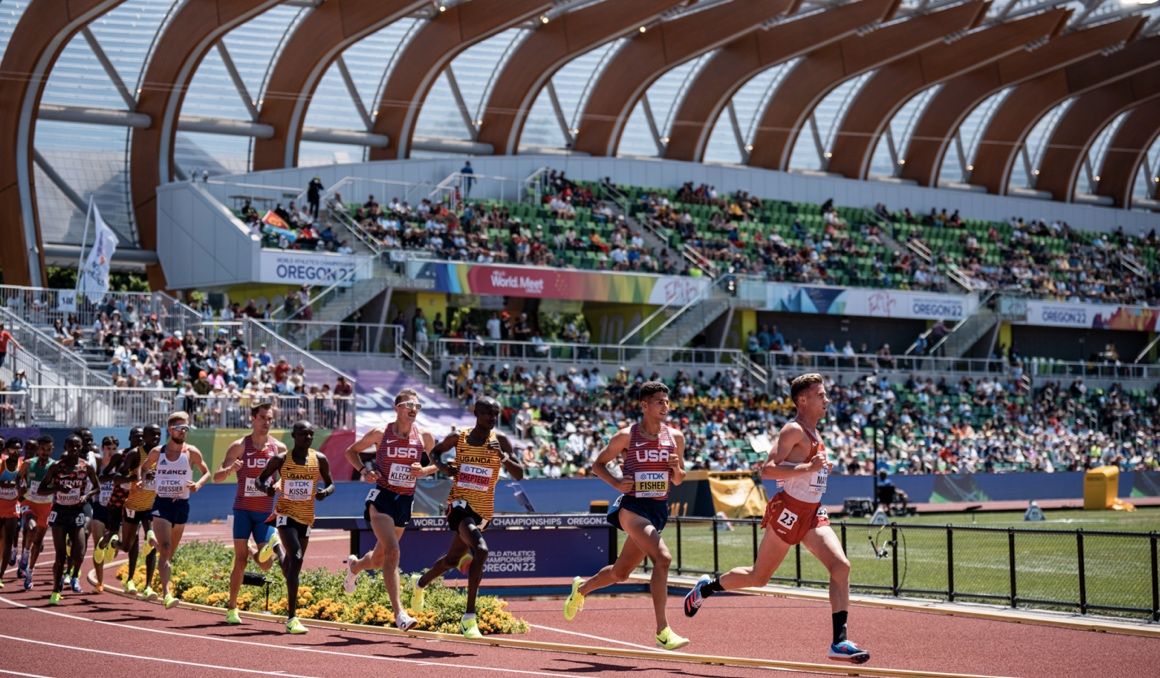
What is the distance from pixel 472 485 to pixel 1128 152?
62.1m

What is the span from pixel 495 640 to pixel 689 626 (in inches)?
130

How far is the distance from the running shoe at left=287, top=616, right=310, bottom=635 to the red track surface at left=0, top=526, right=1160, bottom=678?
0.44ft

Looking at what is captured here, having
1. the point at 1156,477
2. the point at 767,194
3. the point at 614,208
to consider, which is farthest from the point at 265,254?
the point at 1156,477

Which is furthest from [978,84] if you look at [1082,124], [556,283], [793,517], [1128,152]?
[793,517]

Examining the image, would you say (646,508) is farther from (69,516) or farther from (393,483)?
(69,516)

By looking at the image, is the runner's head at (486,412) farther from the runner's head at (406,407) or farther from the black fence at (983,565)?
the black fence at (983,565)

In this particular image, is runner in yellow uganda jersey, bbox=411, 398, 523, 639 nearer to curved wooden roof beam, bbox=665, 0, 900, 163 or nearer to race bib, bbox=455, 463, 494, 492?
race bib, bbox=455, 463, 494, 492

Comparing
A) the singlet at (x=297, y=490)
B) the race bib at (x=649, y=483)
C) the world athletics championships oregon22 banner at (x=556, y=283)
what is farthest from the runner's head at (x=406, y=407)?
the world athletics championships oregon22 banner at (x=556, y=283)

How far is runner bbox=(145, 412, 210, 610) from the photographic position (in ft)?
53.9

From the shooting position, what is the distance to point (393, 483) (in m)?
14.0

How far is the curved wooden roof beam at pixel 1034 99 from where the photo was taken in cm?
5791

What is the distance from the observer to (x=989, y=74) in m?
59.2

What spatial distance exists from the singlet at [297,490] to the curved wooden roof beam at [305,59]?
28901 mm

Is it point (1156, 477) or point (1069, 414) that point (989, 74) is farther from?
point (1156, 477)
